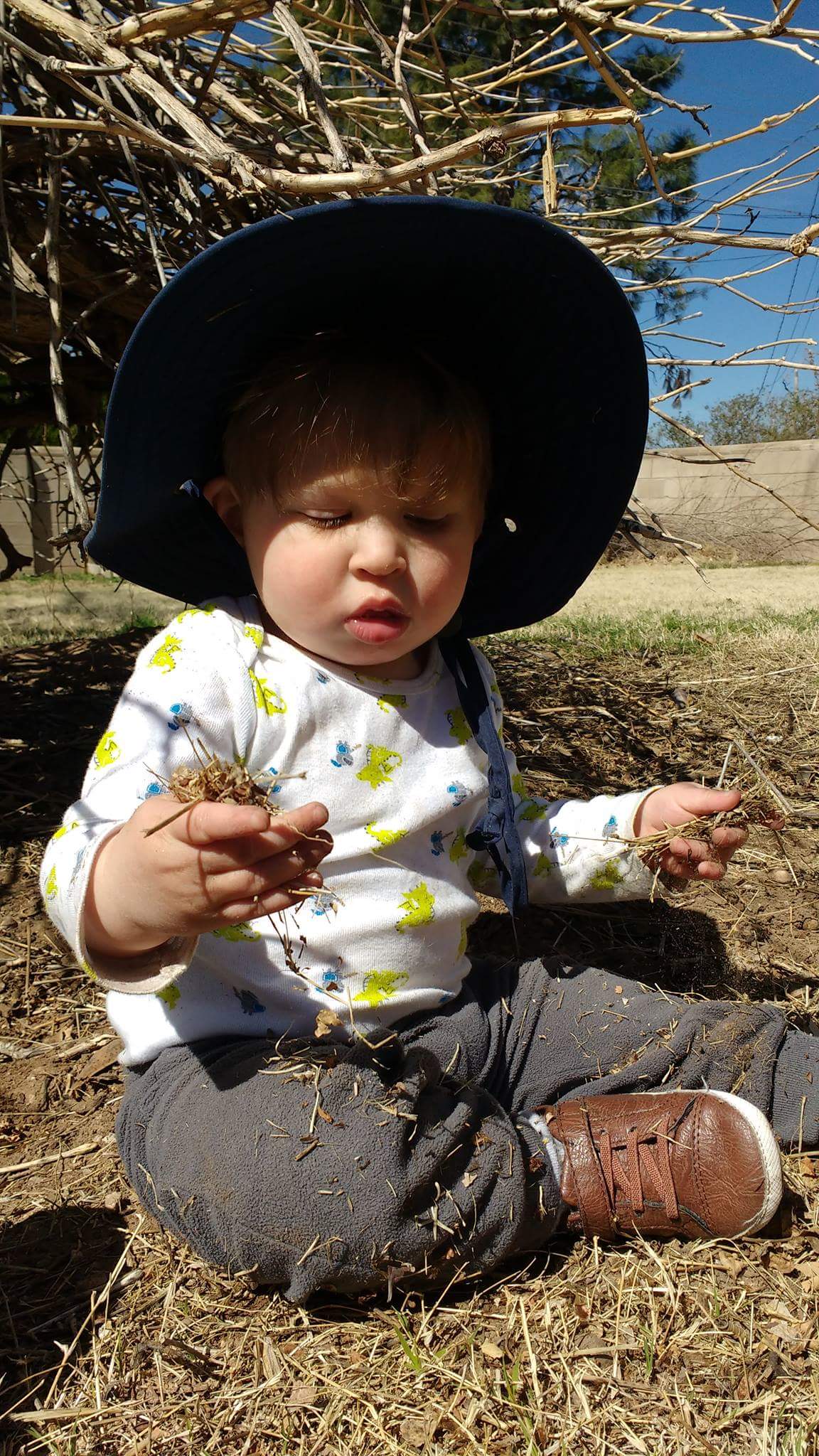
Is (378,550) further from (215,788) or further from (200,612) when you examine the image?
(215,788)

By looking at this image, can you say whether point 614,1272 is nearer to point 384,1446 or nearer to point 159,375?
point 384,1446

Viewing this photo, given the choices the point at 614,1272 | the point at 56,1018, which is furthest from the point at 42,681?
the point at 614,1272

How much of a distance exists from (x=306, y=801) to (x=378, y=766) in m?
0.16

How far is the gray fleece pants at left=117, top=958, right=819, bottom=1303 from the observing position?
4.60 ft

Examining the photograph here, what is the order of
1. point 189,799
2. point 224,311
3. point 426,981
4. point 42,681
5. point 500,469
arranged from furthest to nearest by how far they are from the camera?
point 42,681 < point 500,469 < point 426,981 < point 224,311 < point 189,799

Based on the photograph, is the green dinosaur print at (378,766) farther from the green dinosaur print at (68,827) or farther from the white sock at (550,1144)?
the white sock at (550,1144)

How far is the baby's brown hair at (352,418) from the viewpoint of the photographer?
5.02ft

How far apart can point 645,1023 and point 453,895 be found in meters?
0.44

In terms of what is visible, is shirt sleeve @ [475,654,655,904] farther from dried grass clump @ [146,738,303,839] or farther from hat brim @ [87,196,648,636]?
dried grass clump @ [146,738,303,839]

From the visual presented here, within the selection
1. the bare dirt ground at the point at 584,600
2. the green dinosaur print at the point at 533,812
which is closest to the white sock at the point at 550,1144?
the green dinosaur print at the point at 533,812

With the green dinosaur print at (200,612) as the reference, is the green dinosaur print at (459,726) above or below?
below

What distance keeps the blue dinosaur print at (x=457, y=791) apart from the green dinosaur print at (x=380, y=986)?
32cm

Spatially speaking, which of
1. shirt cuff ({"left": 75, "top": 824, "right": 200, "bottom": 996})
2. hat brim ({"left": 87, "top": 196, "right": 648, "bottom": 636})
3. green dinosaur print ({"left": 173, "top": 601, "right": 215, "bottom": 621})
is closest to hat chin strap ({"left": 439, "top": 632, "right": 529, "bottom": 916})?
hat brim ({"left": 87, "top": 196, "right": 648, "bottom": 636})

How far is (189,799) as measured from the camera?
3.71 feet
